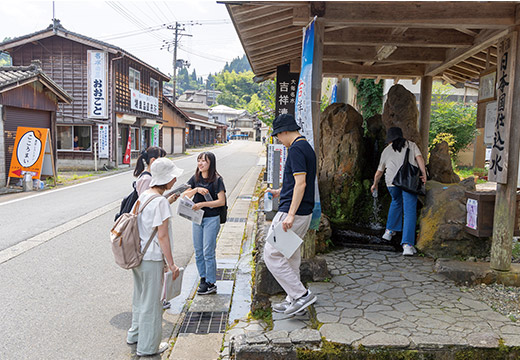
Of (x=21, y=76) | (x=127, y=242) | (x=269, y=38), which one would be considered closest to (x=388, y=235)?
(x=269, y=38)

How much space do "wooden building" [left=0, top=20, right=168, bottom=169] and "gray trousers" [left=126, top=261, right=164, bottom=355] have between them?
2079 centimetres

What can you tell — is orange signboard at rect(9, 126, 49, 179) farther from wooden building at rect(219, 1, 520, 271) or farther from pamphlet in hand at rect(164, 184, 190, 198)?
pamphlet in hand at rect(164, 184, 190, 198)

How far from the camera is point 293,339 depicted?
3.79m

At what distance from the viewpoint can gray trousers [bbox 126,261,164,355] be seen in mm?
4070

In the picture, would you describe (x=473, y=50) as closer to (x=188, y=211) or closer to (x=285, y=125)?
(x=285, y=125)

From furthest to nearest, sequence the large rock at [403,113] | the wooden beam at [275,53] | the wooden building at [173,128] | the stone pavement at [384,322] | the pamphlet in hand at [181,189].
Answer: the wooden building at [173,128] < the large rock at [403,113] < the wooden beam at [275,53] < the pamphlet in hand at [181,189] < the stone pavement at [384,322]

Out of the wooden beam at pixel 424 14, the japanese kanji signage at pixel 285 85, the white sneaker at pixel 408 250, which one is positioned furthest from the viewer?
the japanese kanji signage at pixel 285 85

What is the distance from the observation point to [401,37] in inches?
271

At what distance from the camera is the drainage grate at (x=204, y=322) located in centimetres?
474

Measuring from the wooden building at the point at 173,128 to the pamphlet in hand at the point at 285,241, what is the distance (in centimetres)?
3205

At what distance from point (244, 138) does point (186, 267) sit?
3679 inches

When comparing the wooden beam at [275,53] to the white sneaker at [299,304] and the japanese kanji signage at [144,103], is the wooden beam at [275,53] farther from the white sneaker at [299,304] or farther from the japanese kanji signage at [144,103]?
the japanese kanji signage at [144,103]

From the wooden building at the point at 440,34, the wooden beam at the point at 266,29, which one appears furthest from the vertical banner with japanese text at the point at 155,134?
the wooden beam at the point at 266,29

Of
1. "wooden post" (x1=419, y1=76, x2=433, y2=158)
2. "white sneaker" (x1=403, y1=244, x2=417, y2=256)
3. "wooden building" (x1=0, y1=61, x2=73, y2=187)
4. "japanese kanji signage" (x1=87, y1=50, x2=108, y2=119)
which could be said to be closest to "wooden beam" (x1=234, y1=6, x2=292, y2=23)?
"white sneaker" (x1=403, y1=244, x2=417, y2=256)
